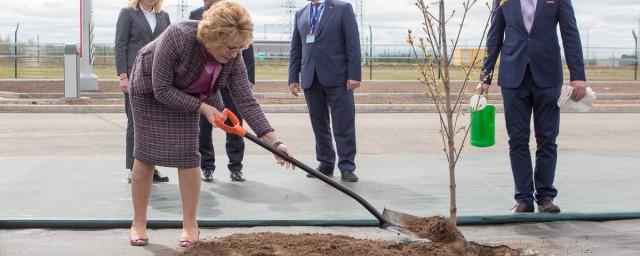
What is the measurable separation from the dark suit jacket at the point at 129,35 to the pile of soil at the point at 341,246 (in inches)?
95.5

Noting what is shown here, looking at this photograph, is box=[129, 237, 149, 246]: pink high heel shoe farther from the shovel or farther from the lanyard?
the lanyard

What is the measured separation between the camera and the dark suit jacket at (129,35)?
6.81 meters

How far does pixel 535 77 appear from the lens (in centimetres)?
557

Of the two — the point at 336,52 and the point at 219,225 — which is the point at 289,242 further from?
the point at 336,52

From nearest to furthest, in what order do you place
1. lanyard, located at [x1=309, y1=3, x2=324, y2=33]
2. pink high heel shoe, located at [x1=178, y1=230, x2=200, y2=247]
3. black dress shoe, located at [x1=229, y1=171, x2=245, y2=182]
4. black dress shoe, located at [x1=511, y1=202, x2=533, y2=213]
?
pink high heel shoe, located at [x1=178, y1=230, x2=200, y2=247] → black dress shoe, located at [x1=511, y1=202, x2=533, y2=213] → black dress shoe, located at [x1=229, y1=171, x2=245, y2=182] → lanyard, located at [x1=309, y1=3, x2=324, y2=33]

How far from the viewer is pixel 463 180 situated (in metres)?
7.23

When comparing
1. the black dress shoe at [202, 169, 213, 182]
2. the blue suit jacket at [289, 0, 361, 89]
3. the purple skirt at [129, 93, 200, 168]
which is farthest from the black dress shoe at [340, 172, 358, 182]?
the purple skirt at [129, 93, 200, 168]

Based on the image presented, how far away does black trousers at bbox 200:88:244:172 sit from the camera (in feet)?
23.6

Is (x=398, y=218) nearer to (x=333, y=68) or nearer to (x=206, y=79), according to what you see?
(x=206, y=79)

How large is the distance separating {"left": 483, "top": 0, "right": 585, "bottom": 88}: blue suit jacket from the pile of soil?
1.26m

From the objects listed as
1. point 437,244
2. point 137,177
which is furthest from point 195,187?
point 437,244

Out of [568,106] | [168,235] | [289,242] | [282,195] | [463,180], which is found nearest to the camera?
[289,242]

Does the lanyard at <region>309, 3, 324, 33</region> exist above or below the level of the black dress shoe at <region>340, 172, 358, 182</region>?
above

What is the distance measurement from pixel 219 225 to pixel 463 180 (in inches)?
102
